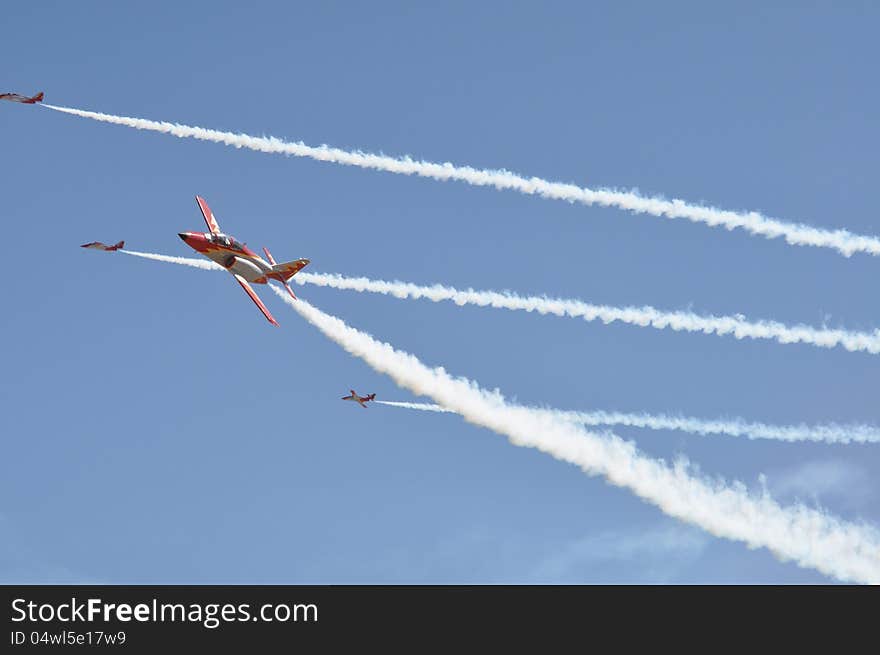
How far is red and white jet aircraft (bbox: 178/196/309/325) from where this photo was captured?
394ft

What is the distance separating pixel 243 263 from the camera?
121 meters

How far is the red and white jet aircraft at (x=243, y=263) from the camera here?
4727 inches
